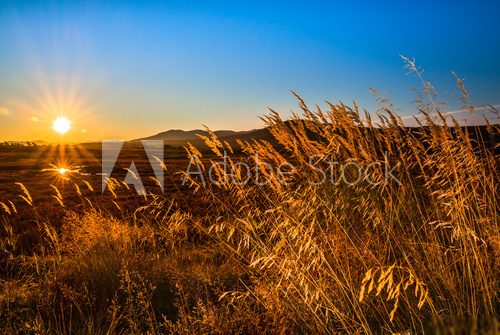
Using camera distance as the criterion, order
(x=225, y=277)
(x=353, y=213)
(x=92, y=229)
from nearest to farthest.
A: (x=353, y=213)
(x=225, y=277)
(x=92, y=229)

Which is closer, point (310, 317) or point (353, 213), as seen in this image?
point (310, 317)

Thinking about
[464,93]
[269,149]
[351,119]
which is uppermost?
[464,93]

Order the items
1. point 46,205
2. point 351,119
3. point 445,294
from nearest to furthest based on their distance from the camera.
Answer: point 445,294
point 351,119
point 46,205

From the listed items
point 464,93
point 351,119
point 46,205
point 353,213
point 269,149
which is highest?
point 464,93

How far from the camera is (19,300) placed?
4215mm

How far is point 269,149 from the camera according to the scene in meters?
3.45

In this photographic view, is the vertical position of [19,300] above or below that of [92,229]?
below

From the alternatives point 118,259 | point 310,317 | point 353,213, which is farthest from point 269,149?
point 118,259

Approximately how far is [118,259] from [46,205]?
931 cm

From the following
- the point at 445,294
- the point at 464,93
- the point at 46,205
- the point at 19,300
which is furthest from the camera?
the point at 46,205

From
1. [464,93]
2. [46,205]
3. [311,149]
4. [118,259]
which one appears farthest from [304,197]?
[46,205]

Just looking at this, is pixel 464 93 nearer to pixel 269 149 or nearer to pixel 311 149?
pixel 311 149

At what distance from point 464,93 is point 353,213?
147cm

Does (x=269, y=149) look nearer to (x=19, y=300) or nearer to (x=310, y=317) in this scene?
(x=310, y=317)
